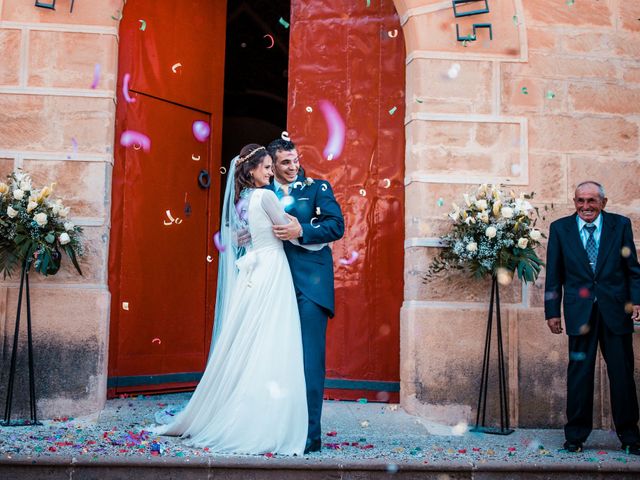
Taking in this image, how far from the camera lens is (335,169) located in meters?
7.21

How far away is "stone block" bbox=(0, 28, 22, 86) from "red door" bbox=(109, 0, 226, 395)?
99 cm

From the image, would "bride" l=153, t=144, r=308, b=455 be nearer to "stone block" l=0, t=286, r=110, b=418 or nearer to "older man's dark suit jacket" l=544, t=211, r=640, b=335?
"stone block" l=0, t=286, r=110, b=418

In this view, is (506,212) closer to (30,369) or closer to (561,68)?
(561,68)

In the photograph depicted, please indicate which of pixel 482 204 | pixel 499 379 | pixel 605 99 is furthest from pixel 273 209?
pixel 605 99

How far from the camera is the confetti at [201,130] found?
805 cm

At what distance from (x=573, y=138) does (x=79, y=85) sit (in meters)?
3.74

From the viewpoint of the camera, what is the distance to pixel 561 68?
267 inches

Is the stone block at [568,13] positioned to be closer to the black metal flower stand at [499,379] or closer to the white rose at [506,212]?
the white rose at [506,212]

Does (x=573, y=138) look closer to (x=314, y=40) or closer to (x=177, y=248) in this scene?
(x=314, y=40)

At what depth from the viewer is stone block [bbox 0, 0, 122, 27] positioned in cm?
643

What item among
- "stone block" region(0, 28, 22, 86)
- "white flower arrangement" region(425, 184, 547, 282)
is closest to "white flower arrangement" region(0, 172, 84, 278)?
"stone block" region(0, 28, 22, 86)

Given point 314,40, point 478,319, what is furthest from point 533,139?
point 314,40

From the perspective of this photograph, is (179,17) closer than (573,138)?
No

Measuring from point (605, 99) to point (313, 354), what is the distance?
3281 millimetres
